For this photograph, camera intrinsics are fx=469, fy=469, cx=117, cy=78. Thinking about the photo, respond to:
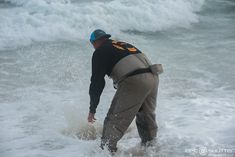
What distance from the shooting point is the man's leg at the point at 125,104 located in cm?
505

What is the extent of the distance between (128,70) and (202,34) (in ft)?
29.1

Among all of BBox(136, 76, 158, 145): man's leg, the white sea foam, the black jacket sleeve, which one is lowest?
the white sea foam

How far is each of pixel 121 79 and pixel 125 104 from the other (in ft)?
0.90

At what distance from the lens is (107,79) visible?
29.7 ft

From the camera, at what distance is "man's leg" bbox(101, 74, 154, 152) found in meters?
5.05

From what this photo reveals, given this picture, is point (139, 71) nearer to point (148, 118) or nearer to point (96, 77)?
point (96, 77)

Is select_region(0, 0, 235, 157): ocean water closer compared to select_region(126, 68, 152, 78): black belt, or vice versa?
select_region(126, 68, 152, 78): black belt

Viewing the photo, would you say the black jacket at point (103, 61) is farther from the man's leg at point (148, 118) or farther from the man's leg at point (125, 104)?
the man's leg at point (148, 118)

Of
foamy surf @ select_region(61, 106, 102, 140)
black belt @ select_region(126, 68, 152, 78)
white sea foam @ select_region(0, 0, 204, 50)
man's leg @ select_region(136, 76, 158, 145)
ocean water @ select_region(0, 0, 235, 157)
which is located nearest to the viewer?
black belt @ select_region(126, 68, 152, 78)

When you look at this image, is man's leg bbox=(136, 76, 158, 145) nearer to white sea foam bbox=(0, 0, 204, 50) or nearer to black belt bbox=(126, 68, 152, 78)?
black belt bbox=(126, 68, 152, 78)

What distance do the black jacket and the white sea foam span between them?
23.2 feet

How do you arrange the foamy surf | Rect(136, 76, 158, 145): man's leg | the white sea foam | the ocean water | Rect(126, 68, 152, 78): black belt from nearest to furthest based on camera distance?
Rect(126, 68, 152, 78): black belt < Rect(136, 76, 158, 145): man's leg < the ocean water < the foamy surf < the white sea foam

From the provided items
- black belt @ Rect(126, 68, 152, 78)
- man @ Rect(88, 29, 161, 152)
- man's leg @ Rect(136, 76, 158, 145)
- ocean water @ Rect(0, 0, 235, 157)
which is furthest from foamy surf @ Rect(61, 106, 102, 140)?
black belt @ Rect(126, 68, 152, 78)

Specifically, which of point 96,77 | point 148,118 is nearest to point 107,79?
point 148,118
